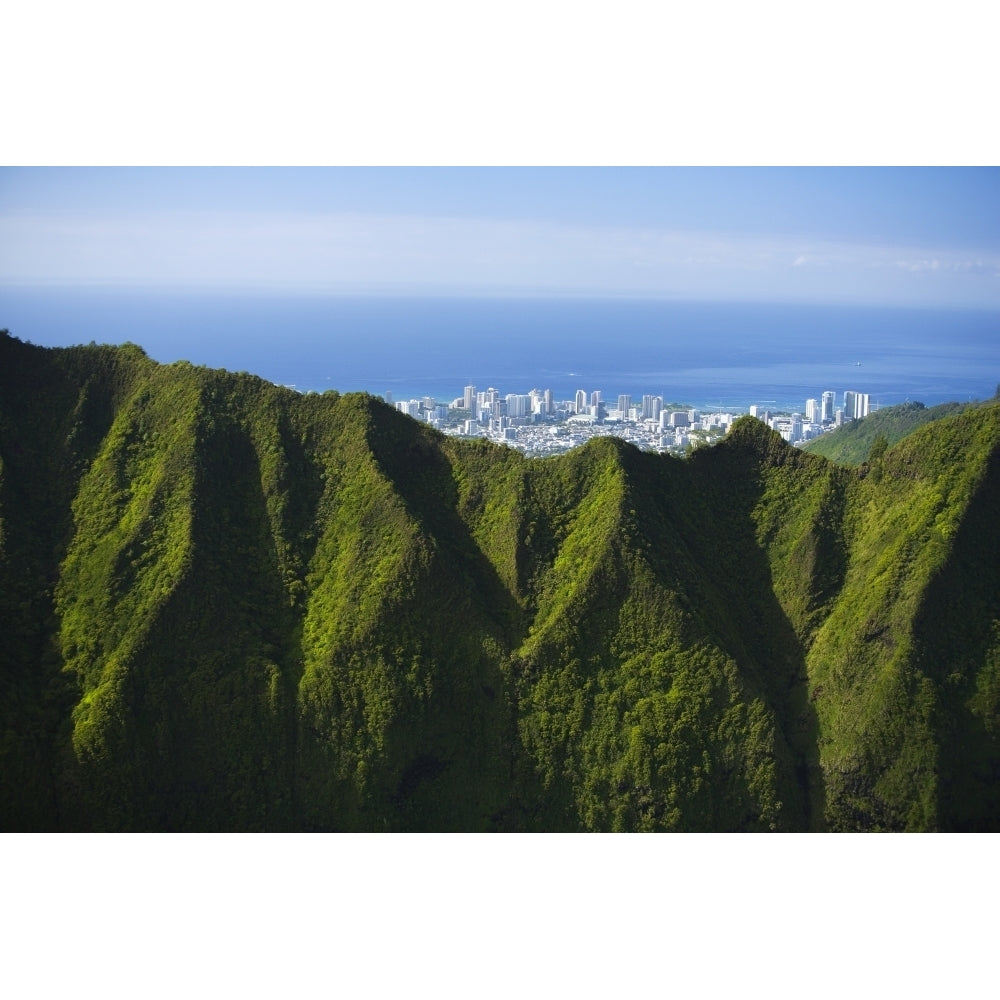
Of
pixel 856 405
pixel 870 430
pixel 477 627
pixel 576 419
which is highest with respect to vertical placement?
pixel 856 405

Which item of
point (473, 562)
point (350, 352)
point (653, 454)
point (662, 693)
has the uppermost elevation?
point (350, 352)

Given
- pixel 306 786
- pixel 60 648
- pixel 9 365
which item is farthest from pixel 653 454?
pixel 9 365

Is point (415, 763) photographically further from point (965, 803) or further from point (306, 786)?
point (965, 803)

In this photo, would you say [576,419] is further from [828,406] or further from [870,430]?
[828,406]

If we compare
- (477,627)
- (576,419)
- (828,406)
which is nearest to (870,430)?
(828,406)

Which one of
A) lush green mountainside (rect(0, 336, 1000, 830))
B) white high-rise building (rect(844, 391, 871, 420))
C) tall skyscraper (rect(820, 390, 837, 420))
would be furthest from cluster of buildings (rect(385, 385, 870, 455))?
lush green mountainside (rect(0, 336, 1000, 830))

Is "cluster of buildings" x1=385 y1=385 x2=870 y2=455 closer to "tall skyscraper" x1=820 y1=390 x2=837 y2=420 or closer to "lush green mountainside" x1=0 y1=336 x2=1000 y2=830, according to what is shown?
"tall skyscraper" x1=820 y1=390 x2=837 y2=420
